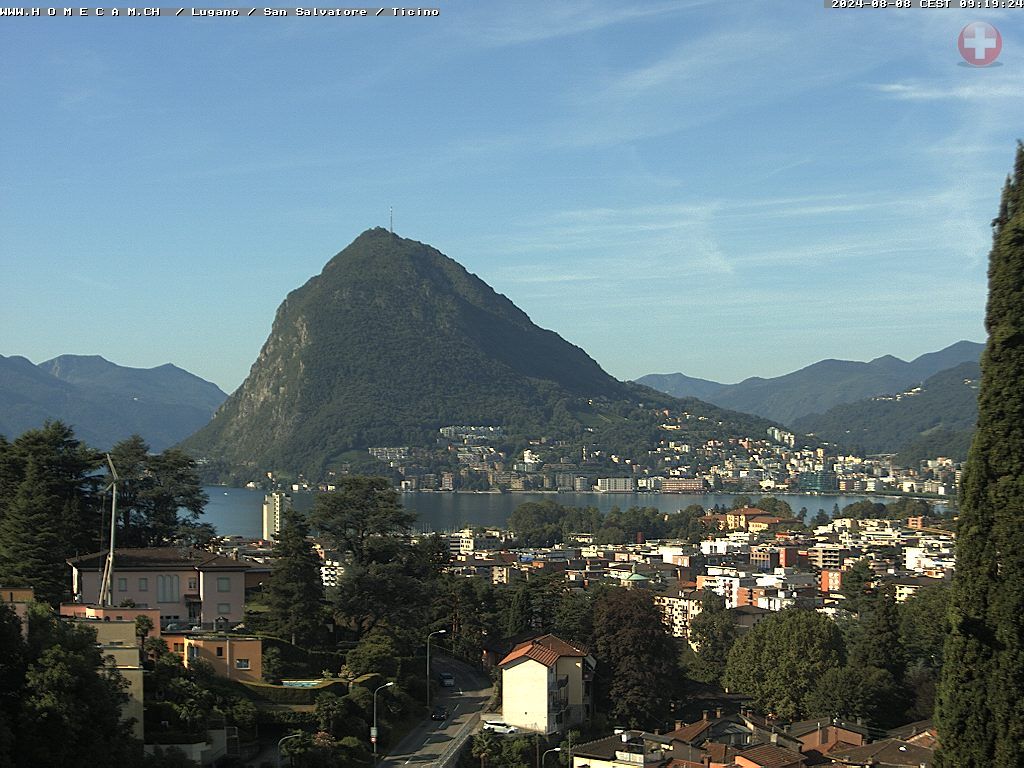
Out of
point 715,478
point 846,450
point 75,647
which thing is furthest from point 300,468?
point 75,647

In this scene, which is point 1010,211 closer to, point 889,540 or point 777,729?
point 777,729

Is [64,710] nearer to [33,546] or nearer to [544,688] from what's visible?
[33,546]

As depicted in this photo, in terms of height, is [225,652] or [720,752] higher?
[225,652]

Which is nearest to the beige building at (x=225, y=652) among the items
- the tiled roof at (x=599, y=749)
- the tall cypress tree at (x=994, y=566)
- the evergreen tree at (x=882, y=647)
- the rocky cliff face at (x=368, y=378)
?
the tiled roof at (x=599, y=749)

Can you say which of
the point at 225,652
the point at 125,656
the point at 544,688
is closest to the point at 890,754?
the point at 544,688

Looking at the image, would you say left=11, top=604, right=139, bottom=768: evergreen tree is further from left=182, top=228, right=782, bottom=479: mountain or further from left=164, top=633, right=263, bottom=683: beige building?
left=182, top=228, right=782, bottom=479: mountain

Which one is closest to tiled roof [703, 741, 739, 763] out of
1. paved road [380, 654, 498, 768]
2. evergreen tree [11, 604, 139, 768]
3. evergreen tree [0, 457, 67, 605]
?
paved road [380, 654, 498, 768]
